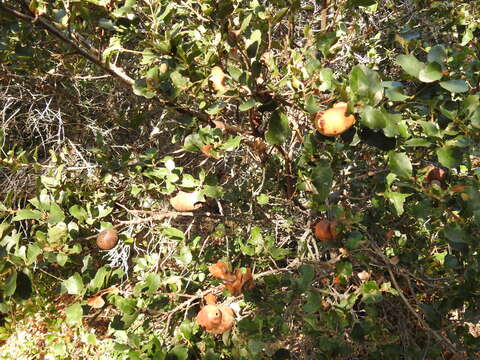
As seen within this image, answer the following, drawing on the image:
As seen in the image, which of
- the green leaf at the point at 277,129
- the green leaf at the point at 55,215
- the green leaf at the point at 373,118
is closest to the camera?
the green leaf at the point at 373,118

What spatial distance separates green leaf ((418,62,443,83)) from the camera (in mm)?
860

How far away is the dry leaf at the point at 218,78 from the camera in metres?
1.17

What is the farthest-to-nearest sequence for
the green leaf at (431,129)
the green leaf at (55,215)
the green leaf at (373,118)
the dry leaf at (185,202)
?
the dry leaf at (185,202)
the green leaf at (55,215)
the green leaf at (431,129)
the green leaf at (373,118)

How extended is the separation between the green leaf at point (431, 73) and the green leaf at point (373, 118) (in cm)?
14

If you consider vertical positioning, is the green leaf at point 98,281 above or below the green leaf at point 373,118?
below

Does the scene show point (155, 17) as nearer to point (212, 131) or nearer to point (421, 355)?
point (212, 131)

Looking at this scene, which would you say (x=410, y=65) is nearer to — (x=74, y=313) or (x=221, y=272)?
(x=221, y=272)

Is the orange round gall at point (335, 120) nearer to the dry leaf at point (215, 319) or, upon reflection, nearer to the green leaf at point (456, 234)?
the green leaf at point (456, 234)

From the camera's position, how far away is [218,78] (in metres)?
1.18

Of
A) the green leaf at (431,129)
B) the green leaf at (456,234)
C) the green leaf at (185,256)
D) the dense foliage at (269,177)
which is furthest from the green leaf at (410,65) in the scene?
the green leaf at (185,256)

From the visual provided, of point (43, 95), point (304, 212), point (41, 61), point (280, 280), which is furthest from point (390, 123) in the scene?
point (43, 95)

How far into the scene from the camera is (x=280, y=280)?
1307mm

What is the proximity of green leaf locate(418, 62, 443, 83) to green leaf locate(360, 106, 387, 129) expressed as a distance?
14 centimetres

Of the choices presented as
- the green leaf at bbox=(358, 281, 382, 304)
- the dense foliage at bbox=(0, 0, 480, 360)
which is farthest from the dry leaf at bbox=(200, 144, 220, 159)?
the green leaf at bbox=(358, 281, 382, 304)
